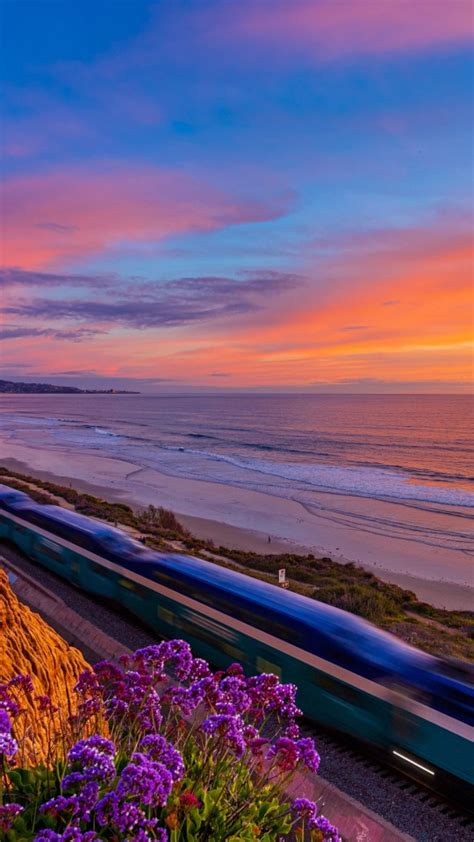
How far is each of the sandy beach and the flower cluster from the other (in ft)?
45.7

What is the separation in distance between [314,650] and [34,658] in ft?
8.21

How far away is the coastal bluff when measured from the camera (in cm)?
328

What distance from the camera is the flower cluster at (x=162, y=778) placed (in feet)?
5.41

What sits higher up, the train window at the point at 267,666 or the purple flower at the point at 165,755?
the purple flower at the point at 165,755

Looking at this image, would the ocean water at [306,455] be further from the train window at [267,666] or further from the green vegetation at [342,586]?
the train window at [267,666]

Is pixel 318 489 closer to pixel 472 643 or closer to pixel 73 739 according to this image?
pixel 472 643

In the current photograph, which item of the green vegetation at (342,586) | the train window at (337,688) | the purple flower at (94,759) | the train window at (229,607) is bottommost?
the green vegetation at (342,586)

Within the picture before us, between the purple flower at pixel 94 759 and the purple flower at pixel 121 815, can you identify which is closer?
the purple flower at pixel 121 815

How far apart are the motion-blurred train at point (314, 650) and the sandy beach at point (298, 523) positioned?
1072 cm

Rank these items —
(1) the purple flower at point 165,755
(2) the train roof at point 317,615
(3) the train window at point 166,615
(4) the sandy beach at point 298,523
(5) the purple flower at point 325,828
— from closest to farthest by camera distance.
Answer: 1. (1) the purple flower at point 165,755
2. (5) the purple flower at point 325,828
3. (2) the train roof at point 317,615
4. (3) the train window at point 166,615
5. (4) the sandy beach at point 298,523

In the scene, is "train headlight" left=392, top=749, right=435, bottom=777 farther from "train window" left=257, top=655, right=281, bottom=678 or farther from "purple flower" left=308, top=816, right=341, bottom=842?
"purple flower" left=308, top=816, right=341, bottom=842

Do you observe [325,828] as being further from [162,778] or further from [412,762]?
[412,762]

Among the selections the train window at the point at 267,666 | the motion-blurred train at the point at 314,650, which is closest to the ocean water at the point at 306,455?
the motion-blurred train at the point at 314,650

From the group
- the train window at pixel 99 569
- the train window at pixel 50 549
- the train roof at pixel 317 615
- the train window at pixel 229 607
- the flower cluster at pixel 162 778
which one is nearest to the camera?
the flower cluster at pixel 162 778
